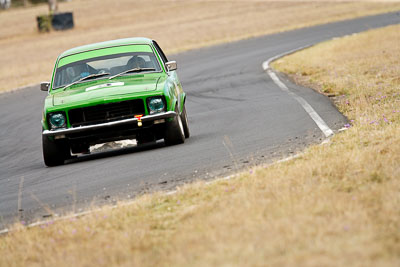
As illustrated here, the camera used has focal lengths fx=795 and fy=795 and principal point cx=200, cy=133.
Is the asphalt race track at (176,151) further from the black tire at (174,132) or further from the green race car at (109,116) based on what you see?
the green race car at (109,116)

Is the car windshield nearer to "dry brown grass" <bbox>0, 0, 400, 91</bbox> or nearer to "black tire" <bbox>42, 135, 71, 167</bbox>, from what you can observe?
"black tire" <bbox>42, 135, 71, 167</bbox>

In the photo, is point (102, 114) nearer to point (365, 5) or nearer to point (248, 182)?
point (248, 182)

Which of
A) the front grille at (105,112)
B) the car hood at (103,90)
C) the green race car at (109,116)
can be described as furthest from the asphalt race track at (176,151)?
the car hood at (103,90)

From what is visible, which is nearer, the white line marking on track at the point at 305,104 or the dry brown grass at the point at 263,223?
the dry brown grass at the point at 263,223

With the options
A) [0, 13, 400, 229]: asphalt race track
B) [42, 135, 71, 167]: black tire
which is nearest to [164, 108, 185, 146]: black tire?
[0, 13, 400, 229]: asphalt race track

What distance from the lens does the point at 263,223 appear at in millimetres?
5359

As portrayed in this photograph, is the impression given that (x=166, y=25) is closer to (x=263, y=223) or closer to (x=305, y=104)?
(x=305, y=104)

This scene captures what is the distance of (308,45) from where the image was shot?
27531mm

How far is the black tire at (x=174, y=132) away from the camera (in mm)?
9883

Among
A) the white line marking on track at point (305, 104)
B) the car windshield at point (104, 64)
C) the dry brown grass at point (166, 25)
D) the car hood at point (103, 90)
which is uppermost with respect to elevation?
the car windshield at point (104, 64)

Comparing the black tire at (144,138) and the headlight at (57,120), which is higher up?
the headlight at (57,120)

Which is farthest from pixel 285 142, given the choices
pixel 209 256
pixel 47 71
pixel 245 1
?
pixel 245 1

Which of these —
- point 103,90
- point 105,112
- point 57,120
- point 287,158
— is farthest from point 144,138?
point 287,158

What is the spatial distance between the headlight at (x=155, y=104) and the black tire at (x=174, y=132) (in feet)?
0.74
